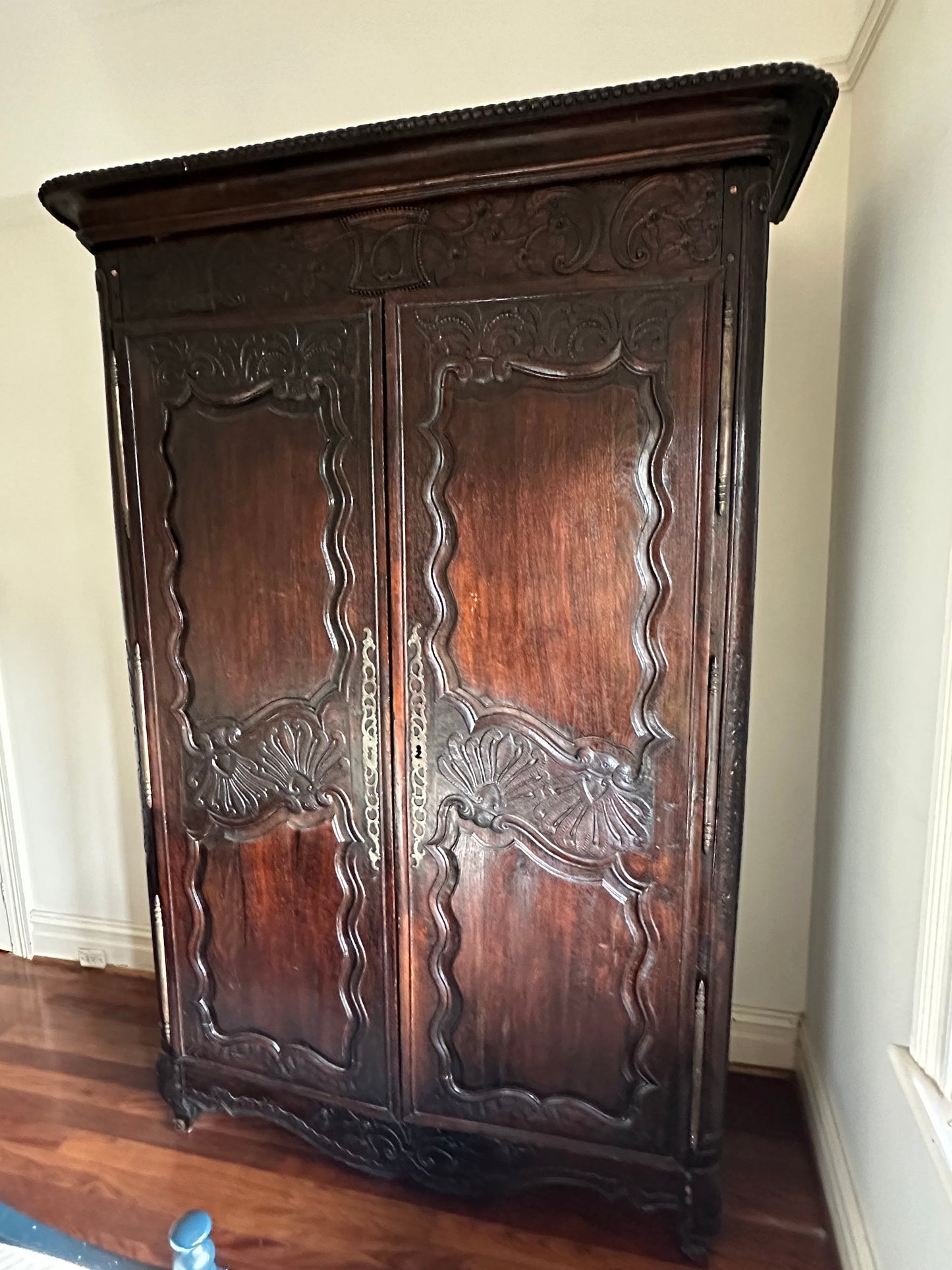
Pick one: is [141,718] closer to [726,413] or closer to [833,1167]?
[726,413]

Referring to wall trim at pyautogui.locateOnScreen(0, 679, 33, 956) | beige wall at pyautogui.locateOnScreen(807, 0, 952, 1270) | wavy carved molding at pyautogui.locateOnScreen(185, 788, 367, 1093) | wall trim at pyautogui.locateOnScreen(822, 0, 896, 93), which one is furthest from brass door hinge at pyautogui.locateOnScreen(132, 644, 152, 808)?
wall trim at pyautogui.locateOnScreen(822, 0, 896, 93)

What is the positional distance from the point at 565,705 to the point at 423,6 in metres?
1.79

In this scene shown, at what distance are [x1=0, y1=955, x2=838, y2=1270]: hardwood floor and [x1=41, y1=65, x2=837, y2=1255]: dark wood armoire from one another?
0.12 meters

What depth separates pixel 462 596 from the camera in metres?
1.46

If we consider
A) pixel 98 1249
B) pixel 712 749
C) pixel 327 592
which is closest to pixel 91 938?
→ pixel 327 592

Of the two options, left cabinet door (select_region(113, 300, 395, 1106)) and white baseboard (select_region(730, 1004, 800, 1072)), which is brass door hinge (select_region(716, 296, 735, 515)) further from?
white baseboard (select_region(730, 1004, 800, 1072))

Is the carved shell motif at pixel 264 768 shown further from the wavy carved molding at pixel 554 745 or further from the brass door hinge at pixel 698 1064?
the brass door hinge at pixel 698 1064

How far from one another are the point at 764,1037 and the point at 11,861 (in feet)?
8.09

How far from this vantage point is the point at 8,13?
7.12ft

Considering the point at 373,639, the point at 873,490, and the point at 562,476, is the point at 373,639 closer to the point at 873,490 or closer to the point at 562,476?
the point at 562,476

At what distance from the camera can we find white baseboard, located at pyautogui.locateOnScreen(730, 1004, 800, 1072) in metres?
2.05

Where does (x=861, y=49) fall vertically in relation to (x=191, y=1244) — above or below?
above

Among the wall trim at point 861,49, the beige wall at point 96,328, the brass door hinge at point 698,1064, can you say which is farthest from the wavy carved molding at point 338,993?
the wall trim at point 861,49

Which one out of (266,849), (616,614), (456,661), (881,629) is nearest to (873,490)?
(881,629)
